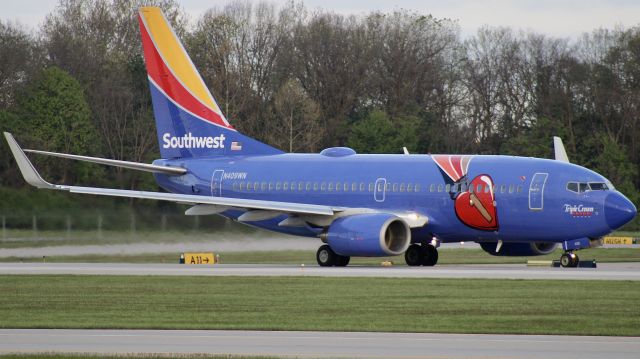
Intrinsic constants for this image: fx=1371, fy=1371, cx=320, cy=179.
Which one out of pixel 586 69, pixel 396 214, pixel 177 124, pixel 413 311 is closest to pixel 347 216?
pixel 396 214

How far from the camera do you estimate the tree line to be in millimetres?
84188

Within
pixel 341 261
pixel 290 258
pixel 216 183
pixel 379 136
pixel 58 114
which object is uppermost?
pixel 58 114

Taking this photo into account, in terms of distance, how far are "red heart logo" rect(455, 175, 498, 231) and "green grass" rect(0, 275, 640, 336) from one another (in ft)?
23.0

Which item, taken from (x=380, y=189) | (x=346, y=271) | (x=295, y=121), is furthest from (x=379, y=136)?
(x=346, y=271)

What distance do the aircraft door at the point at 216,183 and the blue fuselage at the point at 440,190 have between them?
0.03 metres

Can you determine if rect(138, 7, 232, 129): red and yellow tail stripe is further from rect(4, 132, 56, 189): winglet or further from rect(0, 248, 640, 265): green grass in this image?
rect(4, 132, 56, 189): winglet

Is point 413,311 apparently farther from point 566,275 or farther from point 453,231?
point 453,231

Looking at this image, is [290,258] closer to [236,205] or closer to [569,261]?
[236,205]

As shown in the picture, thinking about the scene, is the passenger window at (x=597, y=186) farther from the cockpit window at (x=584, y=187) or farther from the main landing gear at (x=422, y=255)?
the main landing gear at (x=422, y=255)

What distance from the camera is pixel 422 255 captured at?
44.2 m

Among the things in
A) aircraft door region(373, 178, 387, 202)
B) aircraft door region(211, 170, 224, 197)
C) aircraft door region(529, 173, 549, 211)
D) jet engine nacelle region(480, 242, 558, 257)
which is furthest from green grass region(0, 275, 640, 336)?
aircraft door region(211, 170, 224, 197)

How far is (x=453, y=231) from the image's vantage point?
4219 cm

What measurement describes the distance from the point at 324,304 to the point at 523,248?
17.4 meters

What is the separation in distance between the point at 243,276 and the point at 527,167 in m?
9.99
